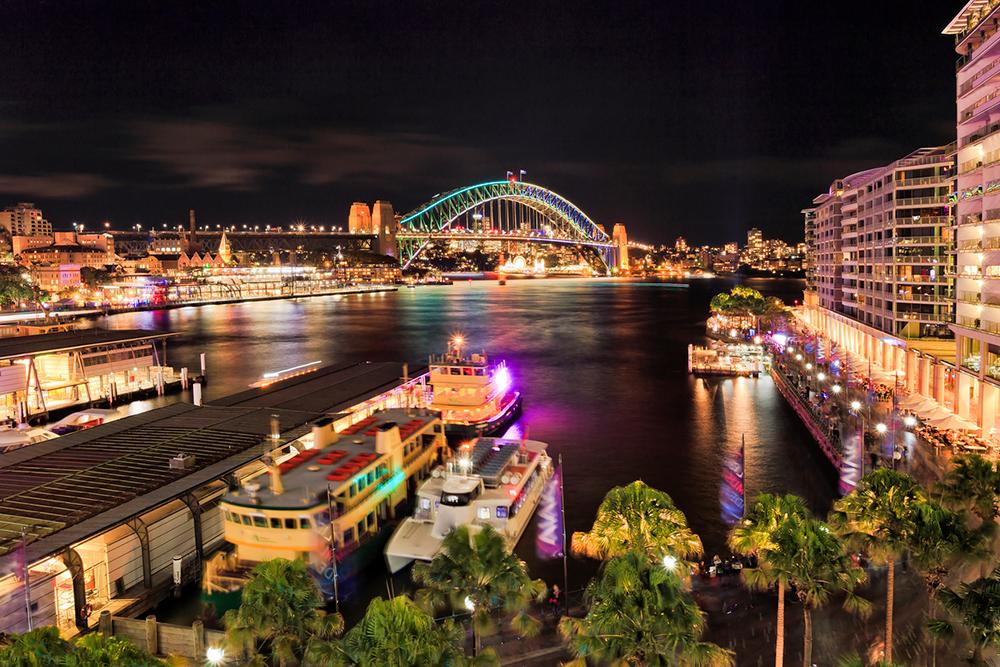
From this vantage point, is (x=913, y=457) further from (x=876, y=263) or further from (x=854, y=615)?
(x=876, y=263)

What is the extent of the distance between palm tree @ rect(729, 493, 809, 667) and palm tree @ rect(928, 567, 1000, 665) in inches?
59.4

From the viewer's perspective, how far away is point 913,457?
17484 mm

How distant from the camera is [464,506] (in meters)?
13.7

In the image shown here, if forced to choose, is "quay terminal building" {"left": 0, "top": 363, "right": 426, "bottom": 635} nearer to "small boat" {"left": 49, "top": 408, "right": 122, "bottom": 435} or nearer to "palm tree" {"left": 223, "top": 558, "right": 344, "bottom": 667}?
"palm tree" {"left": 223, "top": 558, "right": 344, "bottom": 667}

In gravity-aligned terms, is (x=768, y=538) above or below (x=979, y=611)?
above

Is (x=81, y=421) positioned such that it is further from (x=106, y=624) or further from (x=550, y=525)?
(x=550, y=525)

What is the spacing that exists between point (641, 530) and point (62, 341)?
29.8 metres

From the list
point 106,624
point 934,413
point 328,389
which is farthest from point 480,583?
point 934,413

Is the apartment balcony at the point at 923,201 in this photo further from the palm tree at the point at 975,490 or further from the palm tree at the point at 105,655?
the palm tree at the point at 105,655

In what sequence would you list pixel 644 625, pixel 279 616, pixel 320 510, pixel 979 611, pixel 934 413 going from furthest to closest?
1. pixel 934 413
2. pixel 320 510
3. pixel 279 616
4. pixel 979 611
5. pixel 644 625

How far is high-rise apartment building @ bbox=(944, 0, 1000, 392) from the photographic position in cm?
2020

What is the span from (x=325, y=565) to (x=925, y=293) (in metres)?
29.7

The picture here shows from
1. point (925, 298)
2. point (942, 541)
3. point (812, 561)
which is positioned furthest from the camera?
point (925, 298)

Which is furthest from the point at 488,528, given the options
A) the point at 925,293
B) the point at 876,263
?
the point at 876,263
